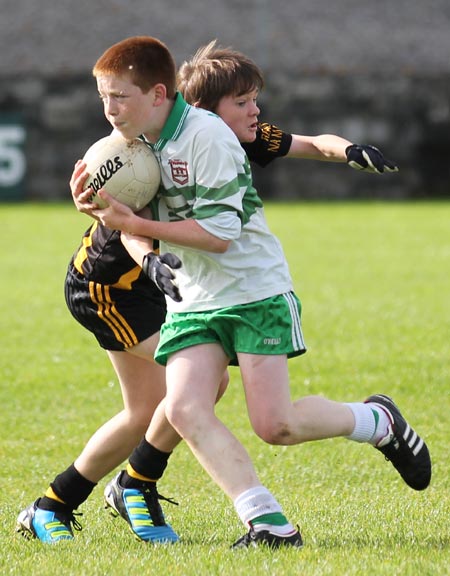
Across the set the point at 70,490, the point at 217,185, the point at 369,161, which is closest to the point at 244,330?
the point at 217,185

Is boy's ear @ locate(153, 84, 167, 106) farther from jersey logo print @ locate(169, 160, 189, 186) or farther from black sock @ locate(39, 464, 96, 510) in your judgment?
black sock @ locate(39, 464, 96, 510)

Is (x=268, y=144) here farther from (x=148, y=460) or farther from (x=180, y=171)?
(x=148, y=460)

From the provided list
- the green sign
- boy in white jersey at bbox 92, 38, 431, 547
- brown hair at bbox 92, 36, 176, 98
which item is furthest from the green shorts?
the green sign

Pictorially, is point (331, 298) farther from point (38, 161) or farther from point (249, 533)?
point (38, 161)

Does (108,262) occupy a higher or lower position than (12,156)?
higher

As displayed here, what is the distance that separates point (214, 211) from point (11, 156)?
19.8 metres

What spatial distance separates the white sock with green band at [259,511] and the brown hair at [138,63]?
1520 mm

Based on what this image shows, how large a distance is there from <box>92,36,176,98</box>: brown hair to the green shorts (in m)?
0.86

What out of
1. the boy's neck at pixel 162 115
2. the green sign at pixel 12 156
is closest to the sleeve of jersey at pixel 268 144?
the boy's neck at pixel 162 115

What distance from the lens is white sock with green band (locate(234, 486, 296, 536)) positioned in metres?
4.43

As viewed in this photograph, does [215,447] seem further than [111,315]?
No

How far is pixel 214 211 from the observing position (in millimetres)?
4504

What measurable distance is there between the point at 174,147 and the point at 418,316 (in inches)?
268

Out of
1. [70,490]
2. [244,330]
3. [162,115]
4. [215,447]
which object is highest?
[162,115]
